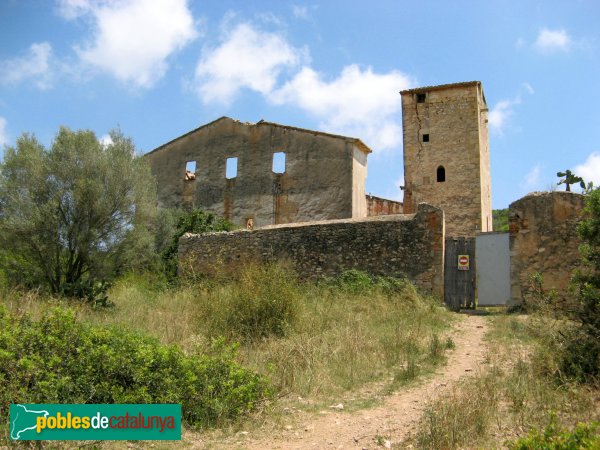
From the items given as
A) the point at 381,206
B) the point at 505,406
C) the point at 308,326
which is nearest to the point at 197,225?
the point at 381,206

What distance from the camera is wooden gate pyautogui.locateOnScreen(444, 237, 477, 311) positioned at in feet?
41.7

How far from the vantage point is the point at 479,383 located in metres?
6.07

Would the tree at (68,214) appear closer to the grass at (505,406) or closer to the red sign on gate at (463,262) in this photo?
the red sign on gate at (463,262)

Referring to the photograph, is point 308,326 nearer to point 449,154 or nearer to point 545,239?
point 545,239

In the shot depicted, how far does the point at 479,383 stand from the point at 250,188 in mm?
18756

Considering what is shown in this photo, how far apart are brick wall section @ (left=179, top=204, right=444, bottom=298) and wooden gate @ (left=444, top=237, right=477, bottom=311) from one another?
0.34 m

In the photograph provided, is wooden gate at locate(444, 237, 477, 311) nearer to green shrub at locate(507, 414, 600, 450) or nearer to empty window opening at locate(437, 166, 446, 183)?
green shrub at locate(507, 414, 600, 450)

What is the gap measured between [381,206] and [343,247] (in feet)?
39.9

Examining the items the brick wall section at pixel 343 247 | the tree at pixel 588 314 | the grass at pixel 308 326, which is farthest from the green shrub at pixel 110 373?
the brick wall section at pixel 343 247

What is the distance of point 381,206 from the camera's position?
25703mm

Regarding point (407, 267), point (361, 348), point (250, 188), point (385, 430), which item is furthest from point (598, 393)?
point (250, 188)
